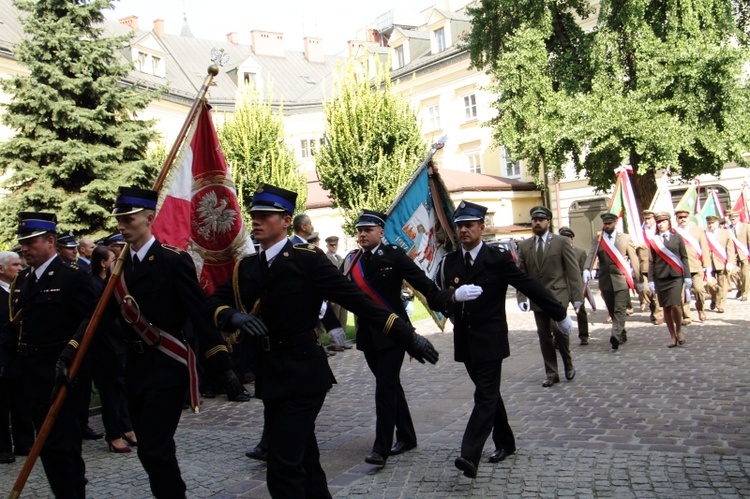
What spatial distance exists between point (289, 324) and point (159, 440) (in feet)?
3.39

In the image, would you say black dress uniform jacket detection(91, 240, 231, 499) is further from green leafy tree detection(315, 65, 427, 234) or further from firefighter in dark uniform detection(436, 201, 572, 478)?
green leafy tree detection(315, 65, 427, 234)

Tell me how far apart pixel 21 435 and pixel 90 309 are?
264cm

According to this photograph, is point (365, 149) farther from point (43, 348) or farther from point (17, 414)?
point (43, 348)

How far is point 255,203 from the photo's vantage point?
4.82 metres

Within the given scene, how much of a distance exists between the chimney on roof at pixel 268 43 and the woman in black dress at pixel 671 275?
49.9 m

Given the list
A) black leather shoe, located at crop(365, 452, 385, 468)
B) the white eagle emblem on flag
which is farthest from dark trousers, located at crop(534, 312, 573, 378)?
the white eagle emblem on flag

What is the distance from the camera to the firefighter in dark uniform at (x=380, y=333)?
6570mm

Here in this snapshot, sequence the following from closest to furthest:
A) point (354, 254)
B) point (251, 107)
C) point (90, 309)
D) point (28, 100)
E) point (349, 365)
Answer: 1. point (90, 309)
2. point (354, 254)
3. point (349, 365)
4. point (28, 100)
5. point (251, 107)

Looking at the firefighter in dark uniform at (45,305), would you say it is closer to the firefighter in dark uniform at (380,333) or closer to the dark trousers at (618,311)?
the firefighter in dark uniform at (380,333)

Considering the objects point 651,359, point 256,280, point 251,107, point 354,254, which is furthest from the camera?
point 251,107

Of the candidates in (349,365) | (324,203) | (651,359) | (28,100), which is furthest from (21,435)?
(324,203)

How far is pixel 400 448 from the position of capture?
6840mm

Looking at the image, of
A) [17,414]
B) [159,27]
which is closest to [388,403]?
[17,414]

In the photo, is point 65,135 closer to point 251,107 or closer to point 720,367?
point 251,107
